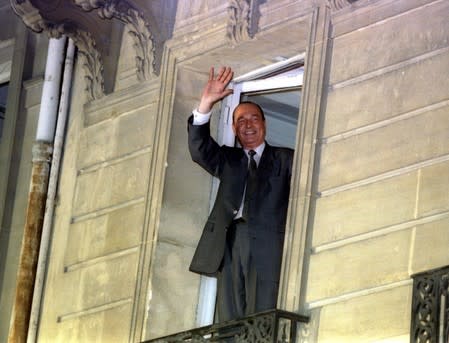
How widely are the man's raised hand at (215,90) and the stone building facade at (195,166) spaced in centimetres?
34

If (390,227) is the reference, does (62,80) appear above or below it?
above

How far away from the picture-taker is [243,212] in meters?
10.0

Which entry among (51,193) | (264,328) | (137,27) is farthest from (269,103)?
(264,328)

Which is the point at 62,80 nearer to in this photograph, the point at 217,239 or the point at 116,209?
the point at 116,209

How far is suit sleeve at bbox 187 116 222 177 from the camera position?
10156mm

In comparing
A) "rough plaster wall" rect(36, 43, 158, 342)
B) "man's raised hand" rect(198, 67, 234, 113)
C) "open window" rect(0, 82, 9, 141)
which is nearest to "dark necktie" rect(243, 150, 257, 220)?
"man's raised hand" rect(198, 67, 234, 113)

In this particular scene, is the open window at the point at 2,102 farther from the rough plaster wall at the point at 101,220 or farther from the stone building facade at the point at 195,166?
the rough plaster wall at the point at 101,220

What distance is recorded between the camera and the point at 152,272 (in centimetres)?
1044

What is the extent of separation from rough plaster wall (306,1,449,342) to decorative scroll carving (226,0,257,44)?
0.85 metres

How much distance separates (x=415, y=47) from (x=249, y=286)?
5.93 feet

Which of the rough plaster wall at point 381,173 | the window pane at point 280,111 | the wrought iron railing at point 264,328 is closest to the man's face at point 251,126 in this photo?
the window pane at point 280,111

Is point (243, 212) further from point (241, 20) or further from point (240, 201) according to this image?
point (241, 20)

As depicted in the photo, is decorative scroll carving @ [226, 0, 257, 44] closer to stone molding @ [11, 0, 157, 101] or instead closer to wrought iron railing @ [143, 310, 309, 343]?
stone molding @ [11, 0, 157, 101]

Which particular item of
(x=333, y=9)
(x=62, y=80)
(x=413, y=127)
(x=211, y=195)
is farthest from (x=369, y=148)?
(x=62, y=80)
